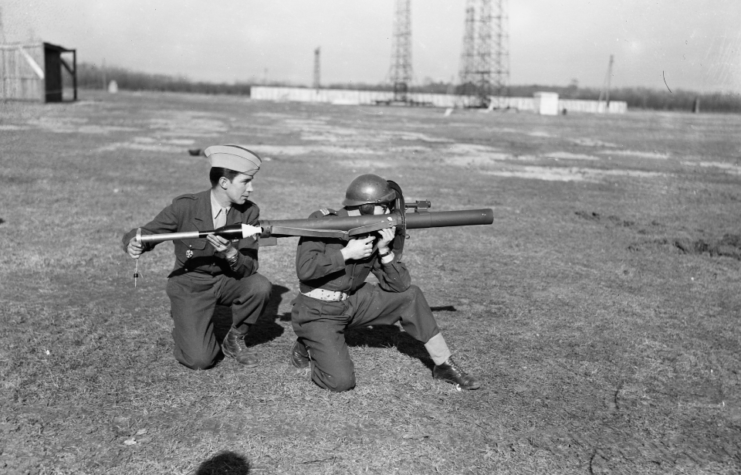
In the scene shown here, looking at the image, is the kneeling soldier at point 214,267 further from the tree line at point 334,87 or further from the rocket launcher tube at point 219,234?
the tree line at point 334,87

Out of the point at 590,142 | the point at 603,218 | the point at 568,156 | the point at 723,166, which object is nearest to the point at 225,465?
the point at 603,218

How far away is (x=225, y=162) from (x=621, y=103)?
9405 centimetres

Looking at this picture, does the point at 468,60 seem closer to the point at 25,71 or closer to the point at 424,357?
the point at 25,71

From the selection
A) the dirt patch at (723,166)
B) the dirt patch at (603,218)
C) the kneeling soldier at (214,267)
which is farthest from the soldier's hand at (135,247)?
the dirt patch at (723,166)

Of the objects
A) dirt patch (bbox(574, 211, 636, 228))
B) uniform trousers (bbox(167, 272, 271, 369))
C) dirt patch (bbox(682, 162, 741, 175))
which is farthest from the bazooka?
dirt patch (bbox(682, 162, 741, 175))

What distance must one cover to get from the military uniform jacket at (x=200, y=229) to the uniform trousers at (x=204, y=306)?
9cm

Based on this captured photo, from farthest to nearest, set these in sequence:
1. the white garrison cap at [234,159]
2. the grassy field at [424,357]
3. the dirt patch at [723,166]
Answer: the dirt patch at [723,166] → the white garrison cap at [234,159] → the grassy field at [424,357]

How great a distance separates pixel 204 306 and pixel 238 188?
1008 millimetres

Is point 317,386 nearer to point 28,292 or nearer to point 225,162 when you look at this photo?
point 225,162

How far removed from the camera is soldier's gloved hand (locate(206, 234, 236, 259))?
4.64 metres

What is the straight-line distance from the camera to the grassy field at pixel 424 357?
412 centimetres

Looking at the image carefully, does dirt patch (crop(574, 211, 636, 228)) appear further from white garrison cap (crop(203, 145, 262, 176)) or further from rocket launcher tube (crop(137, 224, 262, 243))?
rocket launcher tube (crop(137, 224, 262, 243))

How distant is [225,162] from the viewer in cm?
501

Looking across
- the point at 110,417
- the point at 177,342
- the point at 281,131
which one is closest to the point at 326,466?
the point at 110,417
